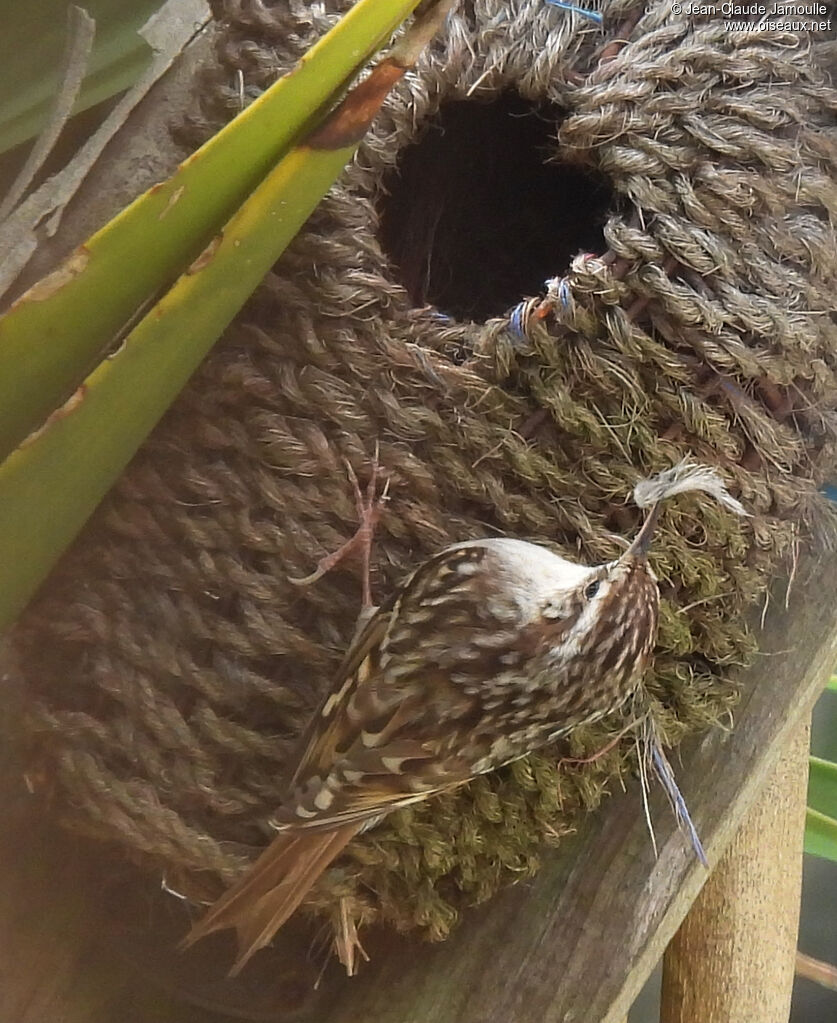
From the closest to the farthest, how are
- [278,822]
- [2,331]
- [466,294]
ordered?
[2,331], [278,822], [466,294]

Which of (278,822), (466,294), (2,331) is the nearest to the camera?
(2,331)

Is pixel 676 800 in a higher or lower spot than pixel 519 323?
lower

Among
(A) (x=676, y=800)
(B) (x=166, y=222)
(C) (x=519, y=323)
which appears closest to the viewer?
(B) (x=166, y=222)

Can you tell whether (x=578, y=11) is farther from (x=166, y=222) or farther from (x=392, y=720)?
(x=392, y=720)

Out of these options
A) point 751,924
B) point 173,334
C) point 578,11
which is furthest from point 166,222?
point 751,924

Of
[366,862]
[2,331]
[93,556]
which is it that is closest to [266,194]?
[2,331]

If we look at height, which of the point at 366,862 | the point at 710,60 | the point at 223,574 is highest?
the point at 710,60

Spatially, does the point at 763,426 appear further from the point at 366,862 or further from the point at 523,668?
the point at 366,862
